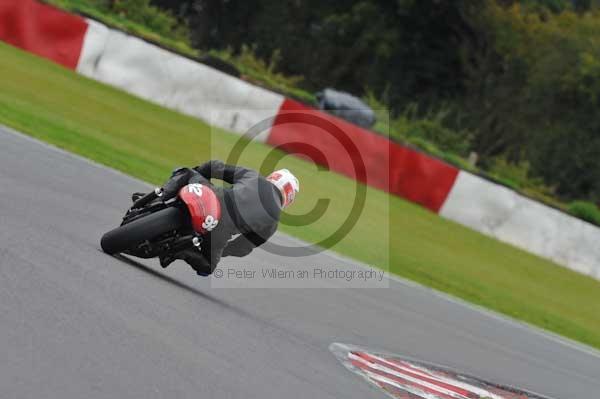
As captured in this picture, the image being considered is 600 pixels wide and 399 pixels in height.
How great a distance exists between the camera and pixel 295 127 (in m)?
23.9

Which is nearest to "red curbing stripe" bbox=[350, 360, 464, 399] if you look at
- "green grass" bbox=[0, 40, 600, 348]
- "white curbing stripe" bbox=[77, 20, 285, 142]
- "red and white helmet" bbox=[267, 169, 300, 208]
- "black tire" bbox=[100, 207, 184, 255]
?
"red and white helmet" bbox=[267, 169, 300, 208]

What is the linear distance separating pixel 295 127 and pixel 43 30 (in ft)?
18.4

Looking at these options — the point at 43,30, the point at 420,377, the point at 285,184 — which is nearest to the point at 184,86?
the point at 43,30

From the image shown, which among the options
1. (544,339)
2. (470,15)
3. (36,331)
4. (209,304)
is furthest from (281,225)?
(470,15)

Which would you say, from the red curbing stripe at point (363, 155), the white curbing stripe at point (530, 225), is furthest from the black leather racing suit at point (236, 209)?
the red curbing stripe at point (363, 155)

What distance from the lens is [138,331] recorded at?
21.1 ft

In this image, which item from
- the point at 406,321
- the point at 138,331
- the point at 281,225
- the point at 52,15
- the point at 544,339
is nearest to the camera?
the point at 138,331

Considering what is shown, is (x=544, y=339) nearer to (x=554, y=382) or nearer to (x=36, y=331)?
(x=554, y=382)

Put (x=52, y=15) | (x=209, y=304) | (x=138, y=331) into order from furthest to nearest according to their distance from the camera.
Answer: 1. (x=52, y=15)
2. (x=209, y=304)
3. (x=138, y=331)

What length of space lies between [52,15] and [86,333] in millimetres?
17612

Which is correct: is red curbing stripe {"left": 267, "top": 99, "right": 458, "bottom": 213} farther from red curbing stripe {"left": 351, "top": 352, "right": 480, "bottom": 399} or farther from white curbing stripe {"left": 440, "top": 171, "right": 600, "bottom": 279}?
red curbing stripe {"left": 351, "top": 352, "right": 480, "bottom": 399}

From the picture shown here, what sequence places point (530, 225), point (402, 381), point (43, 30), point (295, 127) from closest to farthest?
point (402, 381) < point (530, 225) < point (43, 30) < point (295, 127)

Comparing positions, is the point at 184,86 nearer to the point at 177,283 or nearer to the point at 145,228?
the point at 177,283

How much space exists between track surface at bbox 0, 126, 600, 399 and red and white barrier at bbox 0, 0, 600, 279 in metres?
9.61
